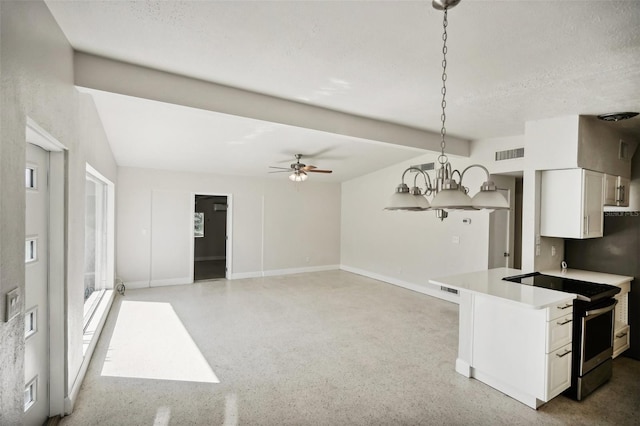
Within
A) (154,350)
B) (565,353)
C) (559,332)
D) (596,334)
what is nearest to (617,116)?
(596,334)

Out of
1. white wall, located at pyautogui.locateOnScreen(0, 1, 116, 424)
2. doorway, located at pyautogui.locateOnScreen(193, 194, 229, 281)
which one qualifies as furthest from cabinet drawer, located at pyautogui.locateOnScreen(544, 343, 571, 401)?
doorway, located at pyautogui.locateOnScreen(193, 194, 229, 281)

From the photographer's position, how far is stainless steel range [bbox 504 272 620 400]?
2742mm

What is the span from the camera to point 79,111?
274 centimetres

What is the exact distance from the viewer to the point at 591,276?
3615 mm

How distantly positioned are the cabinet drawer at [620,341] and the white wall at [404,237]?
1.95 meters

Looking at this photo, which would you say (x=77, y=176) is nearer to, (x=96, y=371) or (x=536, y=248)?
(x=96, y=371)

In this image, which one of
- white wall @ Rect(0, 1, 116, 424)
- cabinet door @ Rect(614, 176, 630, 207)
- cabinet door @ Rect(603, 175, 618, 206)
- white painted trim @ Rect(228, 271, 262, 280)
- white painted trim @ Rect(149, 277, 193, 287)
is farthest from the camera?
white painted trim @ Rect(228, 271, 262, 280)

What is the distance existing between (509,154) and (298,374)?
415 centimetres

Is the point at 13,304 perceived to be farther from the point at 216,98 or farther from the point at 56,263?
the point at 216,98

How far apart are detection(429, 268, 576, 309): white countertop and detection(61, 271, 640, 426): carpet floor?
901 mm

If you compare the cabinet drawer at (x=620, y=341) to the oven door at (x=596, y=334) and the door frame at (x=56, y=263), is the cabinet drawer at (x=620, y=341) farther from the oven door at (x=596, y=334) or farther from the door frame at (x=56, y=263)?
the door frame at (x=56, y=263)

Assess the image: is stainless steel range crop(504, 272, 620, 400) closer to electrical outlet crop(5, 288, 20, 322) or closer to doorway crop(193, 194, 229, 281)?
electrical outlet crop(5, 288, 20, 322)

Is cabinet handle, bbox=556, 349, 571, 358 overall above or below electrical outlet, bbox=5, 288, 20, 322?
below

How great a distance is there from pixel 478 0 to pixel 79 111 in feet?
9.99
